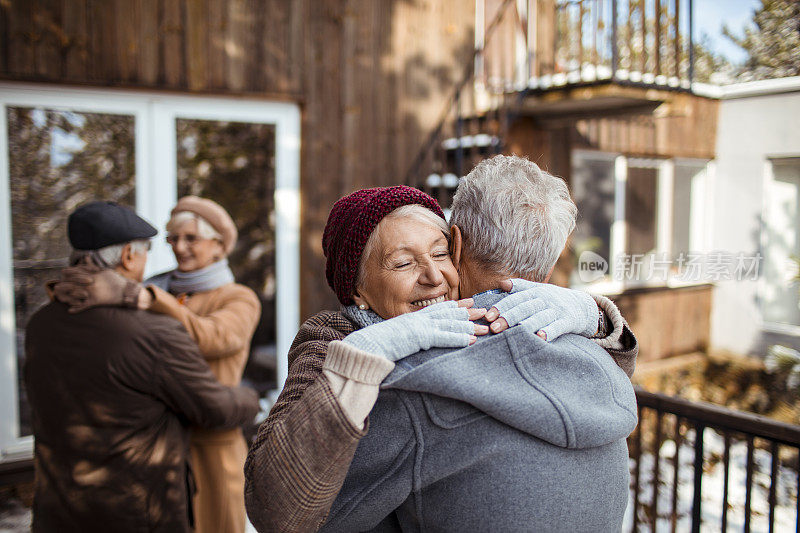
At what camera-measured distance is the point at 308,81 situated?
470 cm

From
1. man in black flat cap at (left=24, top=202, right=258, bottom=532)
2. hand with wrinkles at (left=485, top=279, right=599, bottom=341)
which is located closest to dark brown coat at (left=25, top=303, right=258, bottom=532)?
man in black flat cap at (left=24, top=202, right=258, bottom=532)

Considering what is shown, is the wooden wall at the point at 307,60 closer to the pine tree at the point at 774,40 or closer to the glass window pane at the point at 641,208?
the pine tree at the point at 774,40

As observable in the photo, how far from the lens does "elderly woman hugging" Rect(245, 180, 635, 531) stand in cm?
92

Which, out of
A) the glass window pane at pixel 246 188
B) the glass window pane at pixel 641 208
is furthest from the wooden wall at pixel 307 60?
the glass window pane at pixel 641 208

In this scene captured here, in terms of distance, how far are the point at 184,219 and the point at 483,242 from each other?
1776 millimetres

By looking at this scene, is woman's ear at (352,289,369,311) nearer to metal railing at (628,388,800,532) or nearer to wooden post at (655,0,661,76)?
metal railing at (628,388,800,532)

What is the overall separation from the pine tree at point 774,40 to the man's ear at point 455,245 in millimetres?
3164

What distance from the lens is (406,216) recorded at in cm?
123

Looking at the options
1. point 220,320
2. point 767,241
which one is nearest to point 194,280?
point 220,320

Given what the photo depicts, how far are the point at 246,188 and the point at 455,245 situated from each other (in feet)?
11.9

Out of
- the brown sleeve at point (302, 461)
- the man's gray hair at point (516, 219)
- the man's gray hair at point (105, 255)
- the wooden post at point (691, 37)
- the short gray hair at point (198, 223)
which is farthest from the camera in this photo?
the wooden post at point (691, 37)

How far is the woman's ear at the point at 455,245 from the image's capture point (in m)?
1.24

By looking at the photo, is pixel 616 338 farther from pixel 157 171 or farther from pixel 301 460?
pixel 157 171

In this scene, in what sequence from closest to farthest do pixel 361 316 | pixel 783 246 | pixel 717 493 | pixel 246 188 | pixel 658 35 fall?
pixel 361 316 < pixel 783 246 < pixel 717 493 < pixel 246 188 < pixel 658 35
